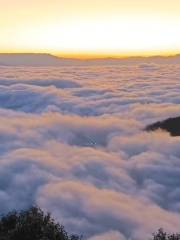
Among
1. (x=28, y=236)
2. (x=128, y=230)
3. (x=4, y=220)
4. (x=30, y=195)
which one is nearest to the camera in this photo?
(x=28, y=236)

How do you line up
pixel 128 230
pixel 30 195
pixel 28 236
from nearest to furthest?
pixel 28 236, pixel 128 230, pixel 30 195

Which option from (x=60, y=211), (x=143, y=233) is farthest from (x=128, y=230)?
(x=60, y=211)

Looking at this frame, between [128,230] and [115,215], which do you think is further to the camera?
[115,215]

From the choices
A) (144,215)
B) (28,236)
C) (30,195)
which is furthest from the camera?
(30,195)

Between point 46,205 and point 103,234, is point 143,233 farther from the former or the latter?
point 46,205

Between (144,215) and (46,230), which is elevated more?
(46,230)

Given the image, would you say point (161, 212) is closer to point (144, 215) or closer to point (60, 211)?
point (144, 215)

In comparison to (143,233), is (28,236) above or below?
above

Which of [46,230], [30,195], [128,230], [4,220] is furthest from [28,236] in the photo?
[30,195]

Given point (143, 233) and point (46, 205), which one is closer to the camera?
point (143, 233)
